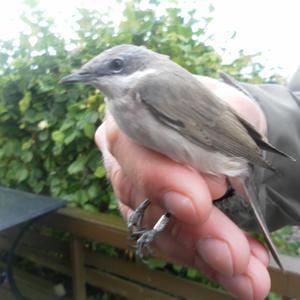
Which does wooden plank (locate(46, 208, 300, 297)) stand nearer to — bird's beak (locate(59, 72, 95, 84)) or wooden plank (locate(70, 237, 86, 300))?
wooden plank (locate(70, 237, 86, 300))

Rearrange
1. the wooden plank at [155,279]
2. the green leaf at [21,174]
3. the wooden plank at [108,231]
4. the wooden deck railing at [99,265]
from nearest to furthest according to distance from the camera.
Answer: the wooden plank at [108,231]
the wooden plank at [155,279]
the wooden deck railing at [99,265]
the green leaf at [21,174]

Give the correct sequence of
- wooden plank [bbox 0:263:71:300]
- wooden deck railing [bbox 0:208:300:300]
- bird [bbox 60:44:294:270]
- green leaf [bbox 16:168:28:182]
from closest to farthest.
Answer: bird [bbox 60:44:294:270] → wooden deck railing [bbox 0:208:300:300] → green leaf [bbox 16:168:28:182] → wooden plank [bbox 0:263:71:300]


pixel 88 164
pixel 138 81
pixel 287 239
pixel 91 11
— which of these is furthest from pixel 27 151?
pixel 287 239

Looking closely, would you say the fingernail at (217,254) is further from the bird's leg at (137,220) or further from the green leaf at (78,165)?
the green leaf at (78,165)

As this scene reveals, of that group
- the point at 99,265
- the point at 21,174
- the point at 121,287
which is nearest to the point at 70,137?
the point at 21,174

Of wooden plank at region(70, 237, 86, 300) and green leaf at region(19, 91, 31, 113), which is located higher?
green leaf at region(19, 91, 31, 113)

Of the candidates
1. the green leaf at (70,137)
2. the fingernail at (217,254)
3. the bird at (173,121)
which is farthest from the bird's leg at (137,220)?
the green leaf at (70,137)

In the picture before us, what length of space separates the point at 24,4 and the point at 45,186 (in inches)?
46.1

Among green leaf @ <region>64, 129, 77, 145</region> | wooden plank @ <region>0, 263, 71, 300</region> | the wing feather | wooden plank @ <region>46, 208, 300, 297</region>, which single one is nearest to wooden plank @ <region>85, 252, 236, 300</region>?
wooden plank @ <region>46, 208, 300, 297</region>

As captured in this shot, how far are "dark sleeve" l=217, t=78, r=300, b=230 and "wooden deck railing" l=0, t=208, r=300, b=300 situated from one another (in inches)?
20.8

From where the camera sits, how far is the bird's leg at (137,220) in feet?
4.85

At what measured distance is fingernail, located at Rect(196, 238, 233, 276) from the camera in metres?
1.30

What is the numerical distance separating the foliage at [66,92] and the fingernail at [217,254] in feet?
3.34

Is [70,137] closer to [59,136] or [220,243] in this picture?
[59,136]
